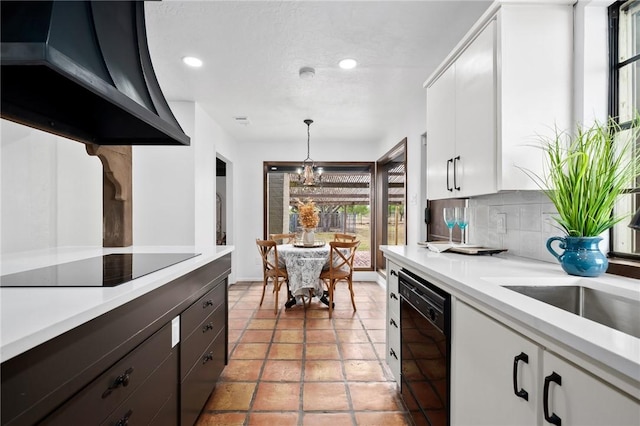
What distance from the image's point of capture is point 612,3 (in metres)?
1.40

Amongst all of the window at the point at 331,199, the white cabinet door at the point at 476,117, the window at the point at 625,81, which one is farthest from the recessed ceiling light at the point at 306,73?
the window at the point at 331,199

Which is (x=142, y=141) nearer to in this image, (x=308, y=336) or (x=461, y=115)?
(x=461, y=115)

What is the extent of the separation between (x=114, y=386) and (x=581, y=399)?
1235 millimetres

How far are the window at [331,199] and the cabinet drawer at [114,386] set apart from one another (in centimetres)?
418

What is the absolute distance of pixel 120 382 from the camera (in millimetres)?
962

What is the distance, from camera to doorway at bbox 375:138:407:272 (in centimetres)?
465

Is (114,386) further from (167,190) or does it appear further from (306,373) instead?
(167,190)

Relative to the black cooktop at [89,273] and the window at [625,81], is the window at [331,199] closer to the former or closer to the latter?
the black cooktop at [89,273]

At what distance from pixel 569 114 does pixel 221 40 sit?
2227 mm

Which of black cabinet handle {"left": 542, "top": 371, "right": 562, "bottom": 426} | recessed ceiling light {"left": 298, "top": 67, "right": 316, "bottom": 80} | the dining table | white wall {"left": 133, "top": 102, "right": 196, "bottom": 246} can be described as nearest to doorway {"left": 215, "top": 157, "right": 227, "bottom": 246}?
white wall {"left": 133, "top": 102, "right": 196, "bottom": 246}

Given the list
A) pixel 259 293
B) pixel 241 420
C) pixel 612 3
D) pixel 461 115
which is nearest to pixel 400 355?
pixel 241 420

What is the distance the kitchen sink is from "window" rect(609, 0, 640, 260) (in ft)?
1.31

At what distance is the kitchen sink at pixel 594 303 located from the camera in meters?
1.02

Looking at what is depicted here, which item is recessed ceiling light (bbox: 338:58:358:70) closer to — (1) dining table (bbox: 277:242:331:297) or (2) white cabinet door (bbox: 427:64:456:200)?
(2) white cabinet door (bbox: 427:64:456:200)
